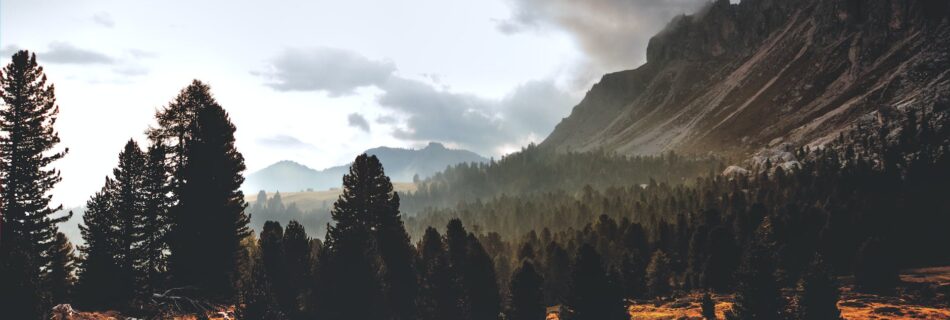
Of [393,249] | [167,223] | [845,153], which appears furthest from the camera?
[845,153]

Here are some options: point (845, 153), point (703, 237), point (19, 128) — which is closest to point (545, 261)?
point (703, 237)

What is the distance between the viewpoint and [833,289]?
4038 cm

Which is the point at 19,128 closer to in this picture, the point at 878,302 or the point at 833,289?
the point at 833,289

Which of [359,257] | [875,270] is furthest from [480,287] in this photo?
[875,270]

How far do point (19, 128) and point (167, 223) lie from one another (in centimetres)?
1106

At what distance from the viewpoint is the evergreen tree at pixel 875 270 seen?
210ft

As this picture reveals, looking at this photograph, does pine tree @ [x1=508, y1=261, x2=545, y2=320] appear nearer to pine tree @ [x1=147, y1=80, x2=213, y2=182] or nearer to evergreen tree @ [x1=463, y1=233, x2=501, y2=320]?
evergreen tree @ [x1=463, y1=233, x2=501, y2=320]

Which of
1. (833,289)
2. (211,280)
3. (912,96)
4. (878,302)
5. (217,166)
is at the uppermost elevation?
(912,96)

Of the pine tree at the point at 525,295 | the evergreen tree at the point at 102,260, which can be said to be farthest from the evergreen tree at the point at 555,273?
the evergreen tree at the point at 102,260

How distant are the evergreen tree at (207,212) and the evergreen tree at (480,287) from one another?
22721mm

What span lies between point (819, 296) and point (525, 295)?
2449cm

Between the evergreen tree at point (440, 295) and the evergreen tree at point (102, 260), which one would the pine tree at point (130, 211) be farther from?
the evergreen tree at point (440, 295)

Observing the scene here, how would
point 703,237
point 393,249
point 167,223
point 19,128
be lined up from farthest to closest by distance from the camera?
point 703,237, point 393,249, point 167,223, point 19,128

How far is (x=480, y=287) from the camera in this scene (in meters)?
54.7
